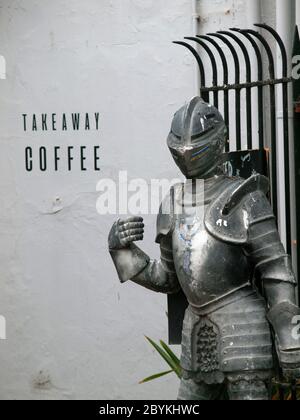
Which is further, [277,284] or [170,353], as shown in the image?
[170,353]

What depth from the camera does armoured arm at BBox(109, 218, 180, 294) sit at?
16.2 feet

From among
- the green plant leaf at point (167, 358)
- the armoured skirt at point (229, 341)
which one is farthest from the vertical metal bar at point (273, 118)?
the green plant leaf at point (167, 358)

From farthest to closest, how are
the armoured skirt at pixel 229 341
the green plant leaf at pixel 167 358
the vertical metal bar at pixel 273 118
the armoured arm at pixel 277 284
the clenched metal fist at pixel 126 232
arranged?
the green plant leaf at pixel 167 358 < the vertical metal bar at pixel 273 118 < the clenched metal fist at pixel 126 232 < the armoured skirt at pixel 229 341 < the armoured arm at pixel 277 284

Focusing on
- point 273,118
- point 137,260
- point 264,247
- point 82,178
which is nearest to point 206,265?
point 264,247

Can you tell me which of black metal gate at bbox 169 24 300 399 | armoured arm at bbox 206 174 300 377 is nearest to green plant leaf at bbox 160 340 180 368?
black metal gate at bbox 169 24 300 399

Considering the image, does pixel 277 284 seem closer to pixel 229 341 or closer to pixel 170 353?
pixel 229 341

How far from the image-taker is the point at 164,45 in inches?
265

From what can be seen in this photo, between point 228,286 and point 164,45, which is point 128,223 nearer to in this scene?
point 228,286

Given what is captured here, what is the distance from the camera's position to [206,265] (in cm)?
466

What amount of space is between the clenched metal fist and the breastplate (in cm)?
25

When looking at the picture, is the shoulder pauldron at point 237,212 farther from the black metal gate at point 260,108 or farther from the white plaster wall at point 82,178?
the white plaster wall at point 82,178

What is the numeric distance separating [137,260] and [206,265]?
446mm

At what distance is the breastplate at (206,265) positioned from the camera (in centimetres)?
466
